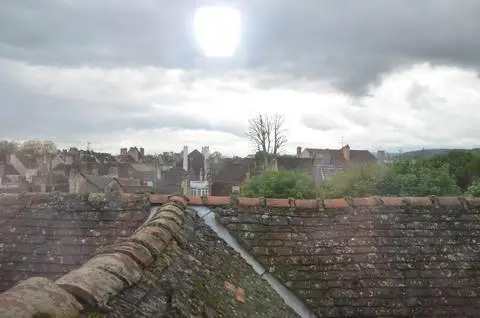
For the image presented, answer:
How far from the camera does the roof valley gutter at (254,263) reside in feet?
22.8

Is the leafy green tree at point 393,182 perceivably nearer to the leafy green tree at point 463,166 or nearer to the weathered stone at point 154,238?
the leafy green tree at point 463,166

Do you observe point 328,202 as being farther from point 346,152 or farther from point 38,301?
point 346,152

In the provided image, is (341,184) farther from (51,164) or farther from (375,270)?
(51,164)

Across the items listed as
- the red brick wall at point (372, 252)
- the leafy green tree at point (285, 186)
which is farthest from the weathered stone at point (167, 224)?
the leafy green tree at point (285, 186)

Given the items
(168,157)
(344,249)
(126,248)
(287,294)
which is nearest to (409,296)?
(344,249)

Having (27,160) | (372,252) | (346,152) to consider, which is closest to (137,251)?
(372,252)

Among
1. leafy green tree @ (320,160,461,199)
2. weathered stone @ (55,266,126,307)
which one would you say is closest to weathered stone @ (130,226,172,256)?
weathered stone @ (55,266,126,307)

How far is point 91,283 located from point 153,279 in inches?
38.9

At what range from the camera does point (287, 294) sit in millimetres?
7047

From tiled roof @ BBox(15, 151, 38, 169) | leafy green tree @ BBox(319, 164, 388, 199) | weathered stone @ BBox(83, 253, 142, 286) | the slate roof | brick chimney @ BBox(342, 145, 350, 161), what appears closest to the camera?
the slate roof

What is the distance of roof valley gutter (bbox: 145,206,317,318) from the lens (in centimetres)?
696

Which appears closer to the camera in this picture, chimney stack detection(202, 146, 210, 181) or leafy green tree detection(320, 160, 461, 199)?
leafy green tree detection(320, 160, 461, 199)

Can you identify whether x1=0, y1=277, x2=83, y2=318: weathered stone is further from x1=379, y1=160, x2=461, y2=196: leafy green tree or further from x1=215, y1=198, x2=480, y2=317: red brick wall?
x1=379, y1=160, x2=461, y2=196: leafy green tree

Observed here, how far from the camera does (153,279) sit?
445 cm
